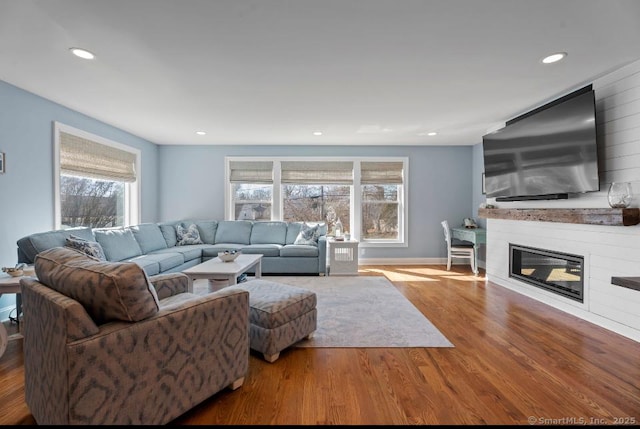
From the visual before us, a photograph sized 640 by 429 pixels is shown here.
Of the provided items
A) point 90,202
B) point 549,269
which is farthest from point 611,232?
point 90,202

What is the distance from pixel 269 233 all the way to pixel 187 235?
4.52 ft

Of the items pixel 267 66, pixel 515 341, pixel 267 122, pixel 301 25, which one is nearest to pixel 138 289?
pixel 301 25

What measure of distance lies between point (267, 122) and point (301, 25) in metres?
2.32

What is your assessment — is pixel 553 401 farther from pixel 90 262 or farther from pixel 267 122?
pixel 267 122

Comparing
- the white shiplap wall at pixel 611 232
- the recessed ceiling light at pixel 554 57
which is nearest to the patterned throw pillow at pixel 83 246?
the recessed ceiling light at pixel 554 57

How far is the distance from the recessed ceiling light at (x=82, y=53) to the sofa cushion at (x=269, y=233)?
3.38 m

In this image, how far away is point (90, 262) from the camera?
145 centimetres

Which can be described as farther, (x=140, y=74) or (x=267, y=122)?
(x=267, y=122)

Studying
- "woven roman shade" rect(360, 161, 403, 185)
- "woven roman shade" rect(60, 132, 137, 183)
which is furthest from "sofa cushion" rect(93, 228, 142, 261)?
"woven roman shade" rect(360, 161, 403, 185)

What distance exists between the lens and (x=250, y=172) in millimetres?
5828

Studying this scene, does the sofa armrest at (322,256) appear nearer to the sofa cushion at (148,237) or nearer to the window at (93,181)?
the sofa cushion at (148,237)

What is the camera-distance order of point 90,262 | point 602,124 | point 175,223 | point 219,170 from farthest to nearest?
point 219,170
point 175,223
point 602,124
point 90,262

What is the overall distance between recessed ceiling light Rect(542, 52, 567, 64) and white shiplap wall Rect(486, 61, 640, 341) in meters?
0.75

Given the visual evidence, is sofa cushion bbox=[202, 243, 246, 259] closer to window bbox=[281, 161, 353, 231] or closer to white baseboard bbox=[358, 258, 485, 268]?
window bbox=[281, 161, 353, 231]
